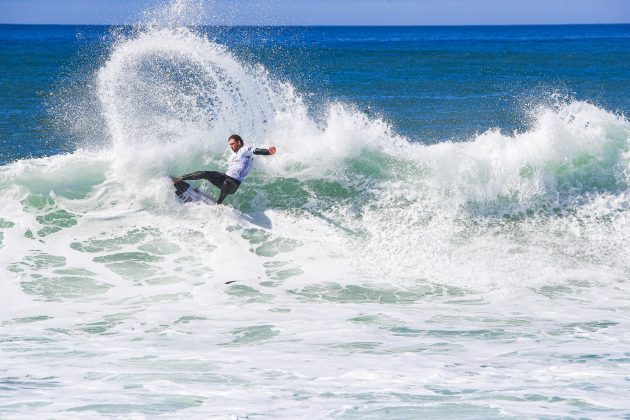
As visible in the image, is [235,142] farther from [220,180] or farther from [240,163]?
[220,180]

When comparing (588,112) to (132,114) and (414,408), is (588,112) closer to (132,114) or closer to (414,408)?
(132,114)

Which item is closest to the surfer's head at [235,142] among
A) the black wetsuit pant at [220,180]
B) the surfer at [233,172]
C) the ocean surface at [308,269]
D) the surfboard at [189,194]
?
the surfer at [233,172]

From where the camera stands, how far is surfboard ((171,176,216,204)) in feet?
48.4

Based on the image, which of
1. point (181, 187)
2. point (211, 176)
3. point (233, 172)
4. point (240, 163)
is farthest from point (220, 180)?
point (181, 187)

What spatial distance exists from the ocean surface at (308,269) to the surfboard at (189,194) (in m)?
0.18

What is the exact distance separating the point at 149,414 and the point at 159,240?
704cm

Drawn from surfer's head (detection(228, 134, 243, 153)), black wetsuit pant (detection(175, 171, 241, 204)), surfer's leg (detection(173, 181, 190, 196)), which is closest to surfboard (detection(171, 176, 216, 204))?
surfer's leg (detection(173, 181, 190, 196))

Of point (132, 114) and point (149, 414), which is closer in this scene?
point (149, 414)

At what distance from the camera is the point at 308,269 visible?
13.2 meters

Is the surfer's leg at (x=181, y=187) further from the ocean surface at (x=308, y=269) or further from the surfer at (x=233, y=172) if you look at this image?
the ocean surface at (x=308, y=269)

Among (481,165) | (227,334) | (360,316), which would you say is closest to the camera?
(227,334)

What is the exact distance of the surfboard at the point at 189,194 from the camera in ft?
48.4

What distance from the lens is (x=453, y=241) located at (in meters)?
14.1

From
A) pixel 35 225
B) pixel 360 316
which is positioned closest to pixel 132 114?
pixel 35 225
